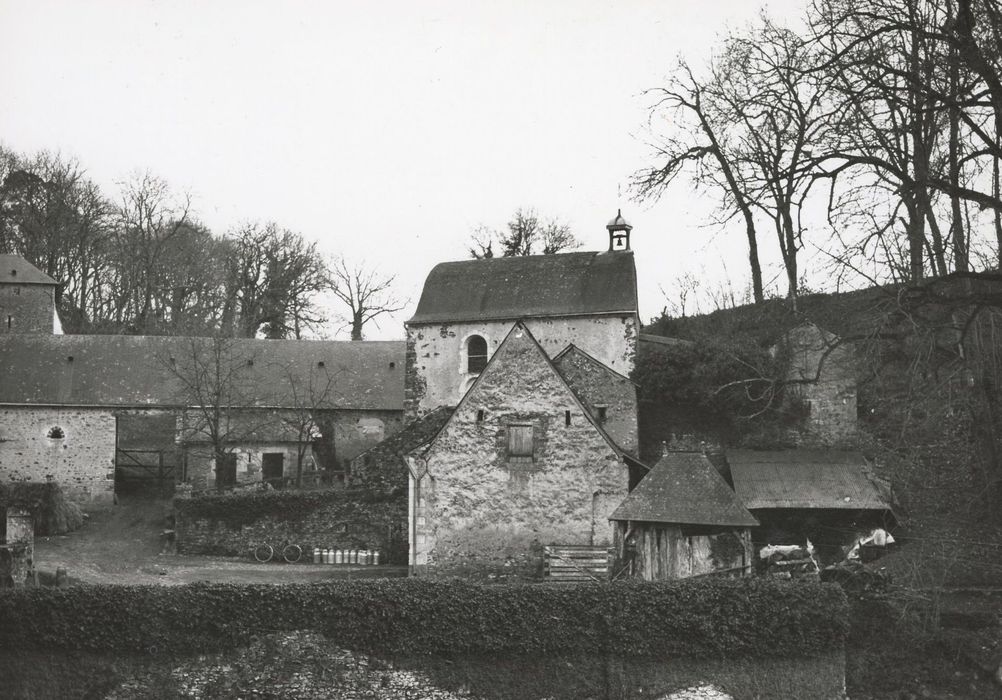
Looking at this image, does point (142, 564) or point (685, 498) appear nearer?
point (685, 498)

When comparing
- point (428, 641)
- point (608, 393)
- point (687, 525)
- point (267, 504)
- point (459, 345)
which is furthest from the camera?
point (459, 345)

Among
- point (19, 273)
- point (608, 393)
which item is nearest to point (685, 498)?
point (608, 393)

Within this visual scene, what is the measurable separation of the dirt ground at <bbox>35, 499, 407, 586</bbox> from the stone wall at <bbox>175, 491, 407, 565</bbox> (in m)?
0.55

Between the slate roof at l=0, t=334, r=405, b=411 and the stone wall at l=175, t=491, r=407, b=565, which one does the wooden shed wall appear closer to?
the stone wall at l=175, t=491, r=407, b=565

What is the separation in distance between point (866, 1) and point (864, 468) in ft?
44.7

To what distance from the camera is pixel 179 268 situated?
50.3 m

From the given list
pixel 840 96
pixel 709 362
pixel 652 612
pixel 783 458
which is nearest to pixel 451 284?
pixel 709 362

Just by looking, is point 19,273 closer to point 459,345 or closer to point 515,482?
point 459,345

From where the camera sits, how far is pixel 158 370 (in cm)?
3544

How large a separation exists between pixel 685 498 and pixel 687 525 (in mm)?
489

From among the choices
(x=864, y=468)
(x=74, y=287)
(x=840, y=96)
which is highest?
(x=74, y=287)

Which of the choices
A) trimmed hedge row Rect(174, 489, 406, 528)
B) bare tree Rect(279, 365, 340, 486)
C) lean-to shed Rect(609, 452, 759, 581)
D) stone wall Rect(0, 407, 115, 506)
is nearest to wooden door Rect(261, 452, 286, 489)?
bare tree Rect(279, 365, 340, 486)

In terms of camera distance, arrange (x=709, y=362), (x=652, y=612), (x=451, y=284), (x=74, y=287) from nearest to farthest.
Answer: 1. (x=652, y=612)
2. (x=709, y=362)
3. (x=451, y=284)
4. (x=74, y=287)

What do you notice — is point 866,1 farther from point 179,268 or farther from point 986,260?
point 179,268
